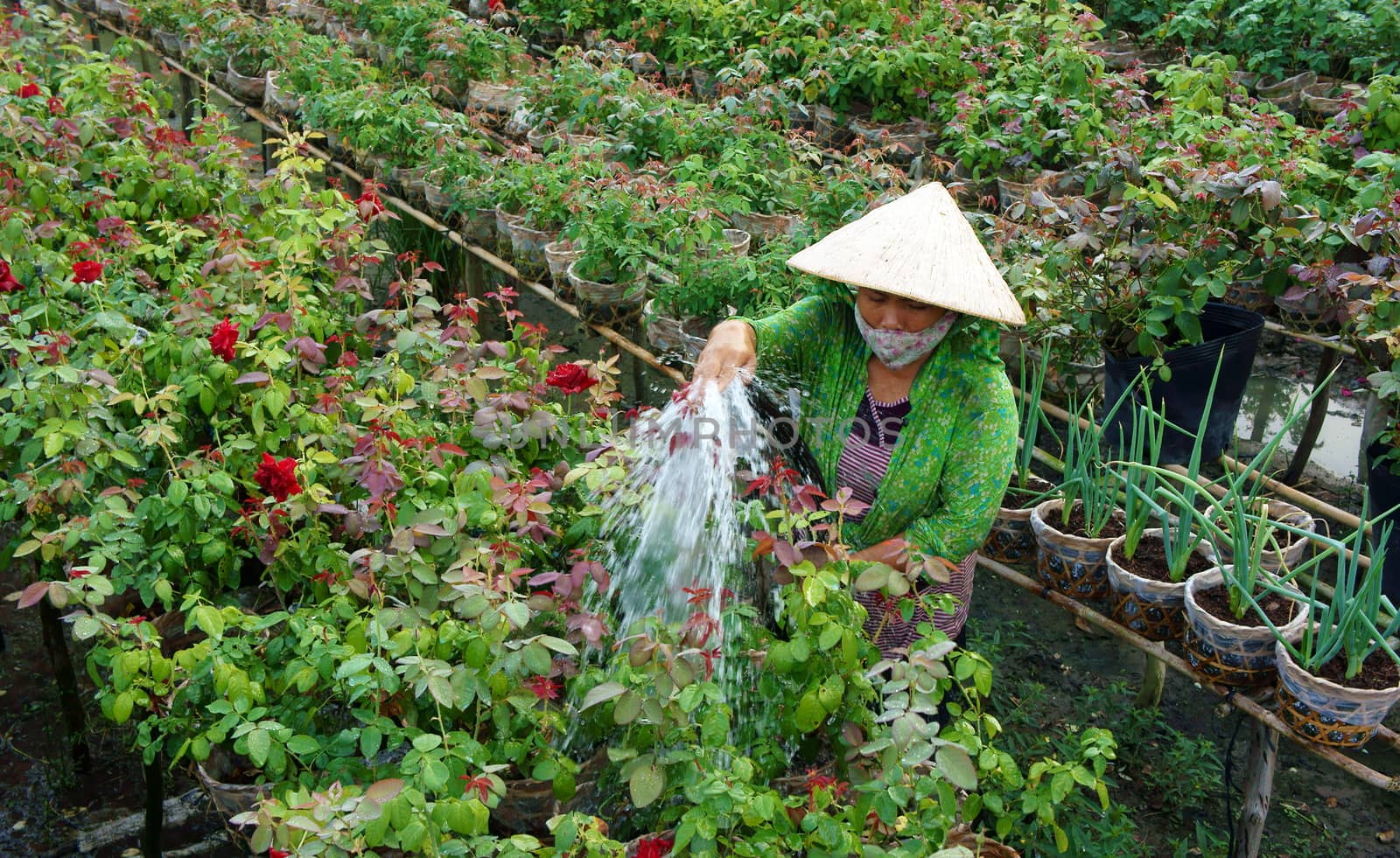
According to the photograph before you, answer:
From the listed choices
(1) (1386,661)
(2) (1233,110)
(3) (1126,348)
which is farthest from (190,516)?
(2) (1233,110)

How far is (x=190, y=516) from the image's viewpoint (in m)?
2.30

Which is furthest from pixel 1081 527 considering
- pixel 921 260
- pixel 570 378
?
pixel 570 378

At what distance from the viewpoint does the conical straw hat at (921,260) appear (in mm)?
2242

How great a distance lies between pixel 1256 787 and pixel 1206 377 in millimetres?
1567

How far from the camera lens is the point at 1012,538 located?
3176mm

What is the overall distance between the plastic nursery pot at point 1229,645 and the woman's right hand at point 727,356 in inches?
45.2

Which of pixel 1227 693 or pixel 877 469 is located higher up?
pixel 877 469

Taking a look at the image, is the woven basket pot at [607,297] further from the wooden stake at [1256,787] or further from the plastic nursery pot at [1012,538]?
the wooden stake at [1256,787]

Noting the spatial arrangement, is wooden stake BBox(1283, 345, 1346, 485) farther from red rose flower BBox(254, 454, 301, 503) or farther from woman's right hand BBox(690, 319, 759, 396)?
red rose flower BBox(254, 454, 301, 503)

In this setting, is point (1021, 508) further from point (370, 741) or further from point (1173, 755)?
point (370, 741)

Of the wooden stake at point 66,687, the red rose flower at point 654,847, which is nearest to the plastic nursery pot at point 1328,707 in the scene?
the red rose flower at point 654,847

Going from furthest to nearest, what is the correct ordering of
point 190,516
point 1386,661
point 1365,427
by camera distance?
point 1365,427 → point 1386,661 → point 190,516

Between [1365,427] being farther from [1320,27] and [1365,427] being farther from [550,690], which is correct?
[550,690]

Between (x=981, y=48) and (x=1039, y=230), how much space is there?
212cm
